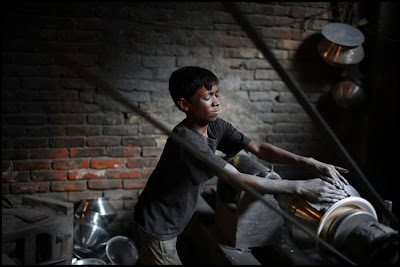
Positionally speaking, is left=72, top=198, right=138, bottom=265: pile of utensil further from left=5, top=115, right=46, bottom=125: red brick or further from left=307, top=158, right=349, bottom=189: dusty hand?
left=307, top=158, right=349, bottom=189: dusty hand

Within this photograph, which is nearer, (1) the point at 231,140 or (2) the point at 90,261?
(1) the point at 231,140

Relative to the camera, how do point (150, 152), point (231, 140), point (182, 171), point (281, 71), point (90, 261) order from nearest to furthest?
point (281, 71) < point (182, 171) < point (231, 140) < point (90, 261) < point (150, 152)

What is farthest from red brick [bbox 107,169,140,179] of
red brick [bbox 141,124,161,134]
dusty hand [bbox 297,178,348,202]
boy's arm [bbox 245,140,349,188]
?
dusty hand [bbox 297,178,348,202]

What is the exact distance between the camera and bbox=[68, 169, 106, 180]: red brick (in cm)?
369

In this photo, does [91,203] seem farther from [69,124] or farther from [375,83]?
[375,83]

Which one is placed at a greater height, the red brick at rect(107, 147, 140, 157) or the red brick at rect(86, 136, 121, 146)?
the red brick at rect(86, 136, 121, 146)

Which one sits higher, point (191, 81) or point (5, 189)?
point (191, 81)

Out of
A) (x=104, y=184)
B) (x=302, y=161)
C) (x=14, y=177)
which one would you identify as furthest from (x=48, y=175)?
(x=302, y=161)

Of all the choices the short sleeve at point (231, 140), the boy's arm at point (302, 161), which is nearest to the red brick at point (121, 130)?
the short sleeve at point (231, 140)

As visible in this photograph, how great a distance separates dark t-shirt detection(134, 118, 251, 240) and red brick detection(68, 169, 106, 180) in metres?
1.50

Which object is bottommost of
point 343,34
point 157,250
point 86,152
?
point 86,152

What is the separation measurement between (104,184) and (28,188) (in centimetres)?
64

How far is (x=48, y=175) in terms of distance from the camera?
12.0 feet

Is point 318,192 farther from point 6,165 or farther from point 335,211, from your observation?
point 6,165
